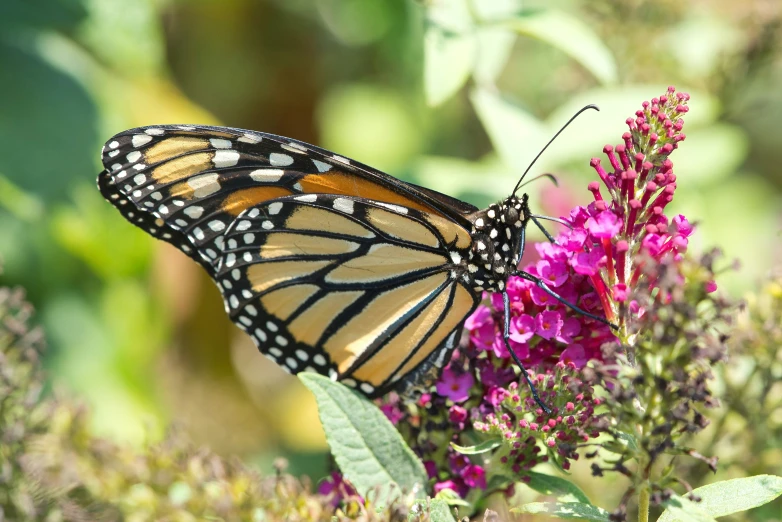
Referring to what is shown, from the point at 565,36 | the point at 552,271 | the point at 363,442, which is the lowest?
the point at 363,442

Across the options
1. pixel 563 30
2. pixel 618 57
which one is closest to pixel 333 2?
pixel 618 57

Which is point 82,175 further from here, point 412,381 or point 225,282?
point 412,381

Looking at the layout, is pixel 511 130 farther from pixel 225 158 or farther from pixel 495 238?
pixel 225 158

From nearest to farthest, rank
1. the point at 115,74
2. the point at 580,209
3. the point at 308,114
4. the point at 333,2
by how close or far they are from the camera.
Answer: the point at 580,209, the point at 115,74, the point at 333,2, the point at 308,114

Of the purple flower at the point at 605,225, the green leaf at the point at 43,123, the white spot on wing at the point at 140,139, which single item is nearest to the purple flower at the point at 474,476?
the purple flower at the point at 605,225

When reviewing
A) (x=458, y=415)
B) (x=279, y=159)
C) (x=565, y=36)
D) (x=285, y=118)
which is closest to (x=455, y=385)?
(x=458, y=415)

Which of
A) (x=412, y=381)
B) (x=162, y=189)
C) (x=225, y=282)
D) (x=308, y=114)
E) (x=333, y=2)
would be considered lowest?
(x=412, y=381)

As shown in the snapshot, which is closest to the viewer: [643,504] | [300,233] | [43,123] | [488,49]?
[643,504]
